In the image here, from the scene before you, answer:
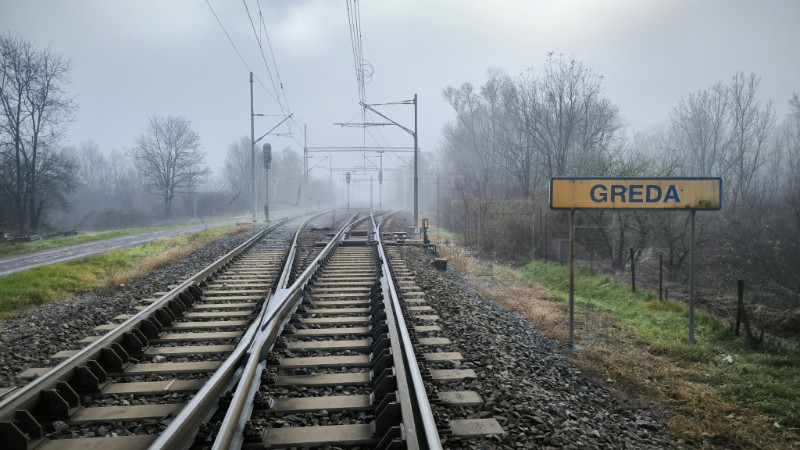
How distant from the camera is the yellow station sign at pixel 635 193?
6.73m

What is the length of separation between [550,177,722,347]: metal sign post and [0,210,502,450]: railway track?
2438 mm

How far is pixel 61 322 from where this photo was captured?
6.86m

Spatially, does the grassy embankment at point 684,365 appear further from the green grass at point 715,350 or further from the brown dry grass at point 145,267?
the brown dry grass at point 145,267

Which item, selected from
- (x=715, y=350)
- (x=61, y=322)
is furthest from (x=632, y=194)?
(x=61, y=322)

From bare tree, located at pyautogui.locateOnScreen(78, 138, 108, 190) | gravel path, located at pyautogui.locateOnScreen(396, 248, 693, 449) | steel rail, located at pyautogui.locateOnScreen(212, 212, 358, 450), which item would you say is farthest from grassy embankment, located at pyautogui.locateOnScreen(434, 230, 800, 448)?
bare tree, located at pyautogui.locateOnScreen(78, 138, 108, 190)

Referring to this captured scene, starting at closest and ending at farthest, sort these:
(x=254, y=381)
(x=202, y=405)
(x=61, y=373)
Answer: (x=202, y=405) < (x=61, y=373) < (x=254, y=381)

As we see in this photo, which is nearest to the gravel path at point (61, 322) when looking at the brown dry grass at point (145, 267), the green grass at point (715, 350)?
the brown dry grass at point (145, 267)

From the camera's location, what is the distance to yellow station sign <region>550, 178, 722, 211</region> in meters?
6.73

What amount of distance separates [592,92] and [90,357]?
83.8 feet

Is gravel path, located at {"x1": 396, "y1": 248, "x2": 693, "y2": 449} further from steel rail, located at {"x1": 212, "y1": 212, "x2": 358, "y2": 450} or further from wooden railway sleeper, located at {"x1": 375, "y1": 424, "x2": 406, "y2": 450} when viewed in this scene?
steel rail, located at {"x1": 212, "y1": 212, "x2": 358, "y2": 450}

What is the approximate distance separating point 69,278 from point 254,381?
8.63 m

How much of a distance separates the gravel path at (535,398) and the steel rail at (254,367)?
1.46 metres

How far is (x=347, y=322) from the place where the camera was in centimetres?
638

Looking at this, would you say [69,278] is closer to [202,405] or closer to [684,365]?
[202,405]
